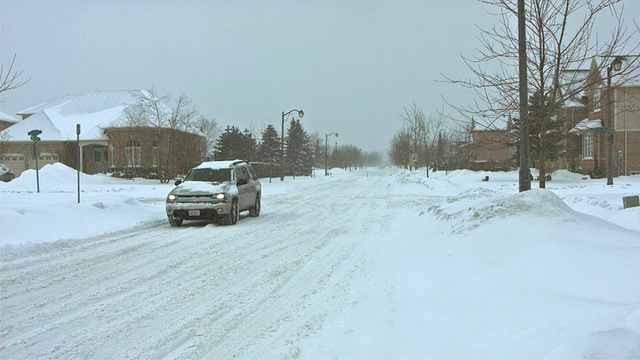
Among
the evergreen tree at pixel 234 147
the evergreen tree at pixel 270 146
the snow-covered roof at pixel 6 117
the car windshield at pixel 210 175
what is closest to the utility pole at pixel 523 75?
the car windshield at pixel 210 175

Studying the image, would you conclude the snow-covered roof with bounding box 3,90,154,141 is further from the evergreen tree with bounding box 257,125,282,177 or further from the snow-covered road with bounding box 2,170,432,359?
the snow-covered road with bounding box 2,170,432,359

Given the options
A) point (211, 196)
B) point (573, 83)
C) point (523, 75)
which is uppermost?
point (523, 75)

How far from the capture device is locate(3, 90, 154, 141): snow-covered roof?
45.1m

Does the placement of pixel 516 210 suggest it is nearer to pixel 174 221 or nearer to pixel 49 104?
pixel 174 221

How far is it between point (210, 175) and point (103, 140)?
3602 centimetres

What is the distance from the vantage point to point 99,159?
4803cm

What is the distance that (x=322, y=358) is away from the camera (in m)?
3.56

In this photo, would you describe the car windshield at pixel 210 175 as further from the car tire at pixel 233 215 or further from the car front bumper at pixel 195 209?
the car front bumper at pixel 195 209

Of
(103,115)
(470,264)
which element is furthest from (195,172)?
(103,115)

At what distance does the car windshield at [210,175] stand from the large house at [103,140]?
22.5 metres

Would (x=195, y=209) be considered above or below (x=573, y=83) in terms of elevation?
below

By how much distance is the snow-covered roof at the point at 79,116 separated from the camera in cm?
4506

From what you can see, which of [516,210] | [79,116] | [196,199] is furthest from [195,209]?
[79,116]

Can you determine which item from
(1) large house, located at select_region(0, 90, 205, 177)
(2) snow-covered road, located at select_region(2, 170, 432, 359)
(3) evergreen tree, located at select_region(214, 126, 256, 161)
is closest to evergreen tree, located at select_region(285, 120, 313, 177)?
(3) evergreen tree, located at select_region(214, 126, 256, 161)
